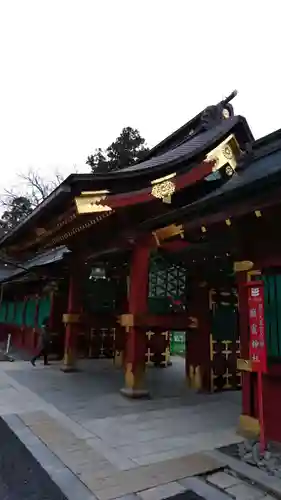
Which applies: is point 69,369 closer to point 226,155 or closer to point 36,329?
point 36,329

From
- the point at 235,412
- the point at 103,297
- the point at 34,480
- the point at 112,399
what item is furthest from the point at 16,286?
the point at 34,480

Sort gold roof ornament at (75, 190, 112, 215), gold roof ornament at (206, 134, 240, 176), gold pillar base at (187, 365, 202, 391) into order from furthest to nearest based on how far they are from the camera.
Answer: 1. gold pillar base at (187, 365, 202, 391)
2. gold roof ornament at (206, 134, 240, 176)
3. gold roof ornament at (75, 190, 112, 215)

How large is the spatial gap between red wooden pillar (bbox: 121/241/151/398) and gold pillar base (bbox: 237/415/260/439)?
2.56 metres

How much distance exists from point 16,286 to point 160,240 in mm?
12480

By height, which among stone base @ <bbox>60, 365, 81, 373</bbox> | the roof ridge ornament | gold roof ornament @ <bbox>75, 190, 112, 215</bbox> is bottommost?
stone base @ <bbox>60, 365, 81, 373</bbox>

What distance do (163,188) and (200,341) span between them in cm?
343

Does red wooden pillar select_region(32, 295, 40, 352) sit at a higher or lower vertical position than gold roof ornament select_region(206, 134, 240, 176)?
lower

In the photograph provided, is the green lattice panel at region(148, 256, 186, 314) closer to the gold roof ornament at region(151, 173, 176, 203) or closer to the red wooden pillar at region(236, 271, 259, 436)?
the gold roof ornament at region(151, 173, 176, 203)

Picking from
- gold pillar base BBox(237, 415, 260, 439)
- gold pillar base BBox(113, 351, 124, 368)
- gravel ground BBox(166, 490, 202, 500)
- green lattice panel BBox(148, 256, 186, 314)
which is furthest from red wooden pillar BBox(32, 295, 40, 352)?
gravel ground BBox(166, 490, 202, 500)

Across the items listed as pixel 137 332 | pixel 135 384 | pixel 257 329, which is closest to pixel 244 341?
pixel 257 329

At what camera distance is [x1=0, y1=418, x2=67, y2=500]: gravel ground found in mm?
3259

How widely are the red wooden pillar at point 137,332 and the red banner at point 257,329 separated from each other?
3105 millimetres

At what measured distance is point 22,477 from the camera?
3.65m

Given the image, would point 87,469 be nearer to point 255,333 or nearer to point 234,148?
point 255,333
